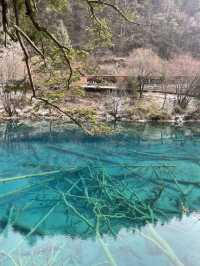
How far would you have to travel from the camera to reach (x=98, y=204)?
12008mm

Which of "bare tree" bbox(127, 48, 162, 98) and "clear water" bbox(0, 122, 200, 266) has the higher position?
"bare tree" bbox(127, 48, 162, 98)

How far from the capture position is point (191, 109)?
93.9 feet

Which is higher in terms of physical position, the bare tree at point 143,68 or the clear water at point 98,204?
the bare tree at point 143,68

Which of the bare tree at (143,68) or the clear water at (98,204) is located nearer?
the clear water at (98,204)

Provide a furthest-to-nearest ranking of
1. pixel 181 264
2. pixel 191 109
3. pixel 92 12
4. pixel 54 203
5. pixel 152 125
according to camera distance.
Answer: pixel 191 109, pixel 152 125, pixel 54 203, pixel 181 264, pixel 92 12

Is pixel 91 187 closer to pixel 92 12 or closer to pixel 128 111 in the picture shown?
pixel 92 12

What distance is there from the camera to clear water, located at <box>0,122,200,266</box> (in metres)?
9.56

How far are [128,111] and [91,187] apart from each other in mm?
14324

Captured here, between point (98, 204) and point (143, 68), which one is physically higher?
→ point (143, 68)

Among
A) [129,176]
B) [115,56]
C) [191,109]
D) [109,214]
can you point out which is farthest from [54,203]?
[115,56]

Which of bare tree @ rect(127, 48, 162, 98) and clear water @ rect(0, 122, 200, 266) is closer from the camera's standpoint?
clear water @ rect(0, 122, 200, 266)

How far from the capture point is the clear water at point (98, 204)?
376 inches

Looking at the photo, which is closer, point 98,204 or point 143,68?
point 98,204

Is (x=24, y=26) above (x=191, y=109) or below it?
above
